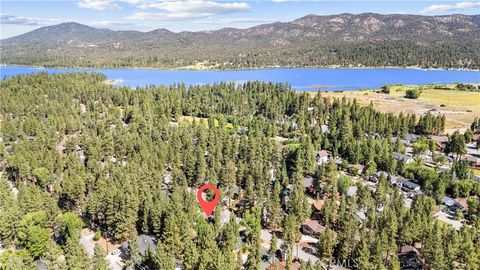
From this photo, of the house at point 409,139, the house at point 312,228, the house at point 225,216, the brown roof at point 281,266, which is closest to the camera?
the brown roof at point 281,266

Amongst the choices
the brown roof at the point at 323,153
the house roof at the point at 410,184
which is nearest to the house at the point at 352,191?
the house roof at the point at 410,184

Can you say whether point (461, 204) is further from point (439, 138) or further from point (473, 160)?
point (439, 138)

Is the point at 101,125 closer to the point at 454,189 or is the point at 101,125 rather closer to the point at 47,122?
the point at 47,122

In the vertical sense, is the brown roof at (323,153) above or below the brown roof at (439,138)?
below

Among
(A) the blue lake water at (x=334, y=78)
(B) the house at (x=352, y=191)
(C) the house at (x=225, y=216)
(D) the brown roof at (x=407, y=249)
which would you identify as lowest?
(D) the brown roof at (x=407, y=249)

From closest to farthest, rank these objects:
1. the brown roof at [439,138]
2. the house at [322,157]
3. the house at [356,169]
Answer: the house at [356,169], the house at [322,157], the brown roof at [439,138]

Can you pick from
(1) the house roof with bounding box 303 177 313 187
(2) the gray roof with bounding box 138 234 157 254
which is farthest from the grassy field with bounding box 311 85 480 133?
(2) the gray roof with bounding box 138 234 157 254

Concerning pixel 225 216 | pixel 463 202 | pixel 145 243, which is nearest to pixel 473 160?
pixel 463 202

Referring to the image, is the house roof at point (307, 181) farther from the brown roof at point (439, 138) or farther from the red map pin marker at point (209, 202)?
the brown roof at point (439, 138)

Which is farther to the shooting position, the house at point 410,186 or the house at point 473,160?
the house at point 473,160
